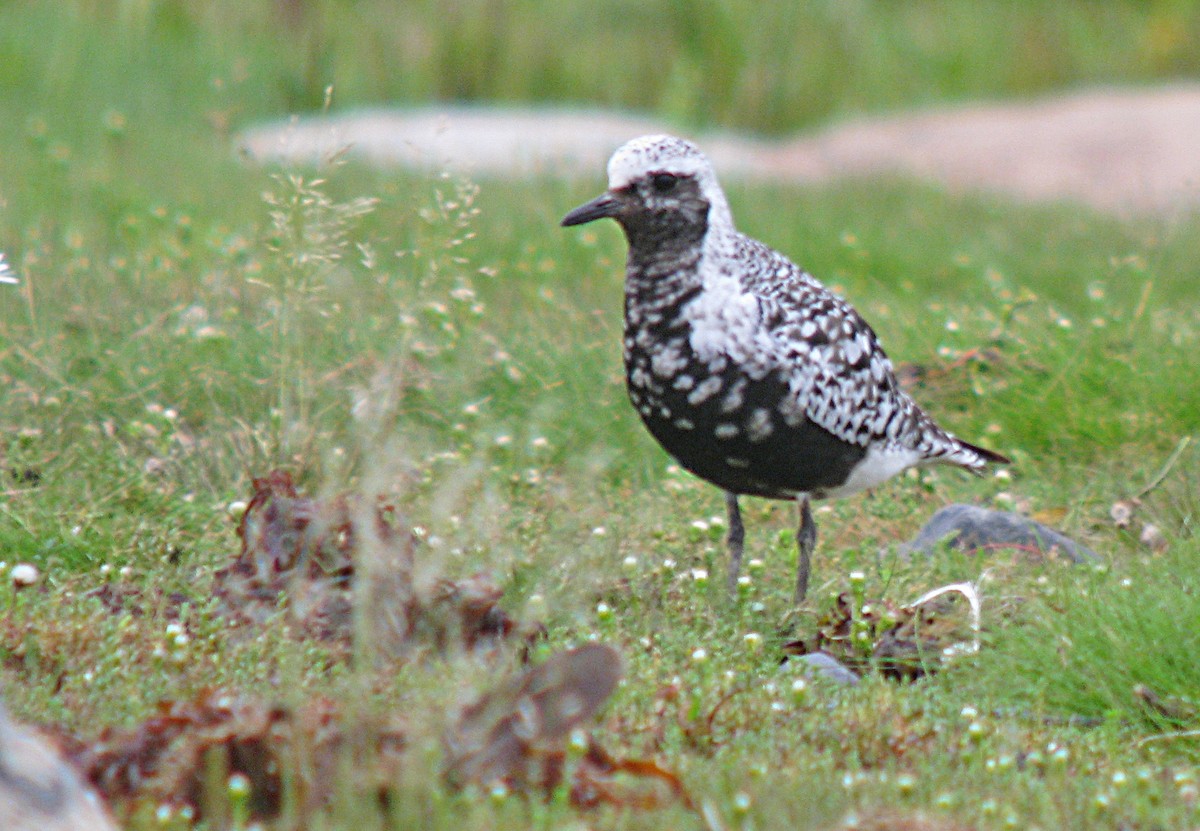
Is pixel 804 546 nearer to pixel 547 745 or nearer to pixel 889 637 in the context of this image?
pixel 889 637

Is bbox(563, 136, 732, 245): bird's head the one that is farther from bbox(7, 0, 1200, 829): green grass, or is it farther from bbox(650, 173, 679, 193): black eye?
bbox(7, 0, 1200, 829): green grass

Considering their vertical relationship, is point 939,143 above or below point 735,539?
below

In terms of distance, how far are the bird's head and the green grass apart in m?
0.65

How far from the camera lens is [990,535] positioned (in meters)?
5.44

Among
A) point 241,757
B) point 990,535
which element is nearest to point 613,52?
point 990,535

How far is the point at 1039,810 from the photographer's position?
3.49 m

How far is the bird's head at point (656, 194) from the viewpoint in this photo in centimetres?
475

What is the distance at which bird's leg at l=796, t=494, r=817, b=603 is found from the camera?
5008mm

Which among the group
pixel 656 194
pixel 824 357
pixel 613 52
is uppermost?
pixel 656 194

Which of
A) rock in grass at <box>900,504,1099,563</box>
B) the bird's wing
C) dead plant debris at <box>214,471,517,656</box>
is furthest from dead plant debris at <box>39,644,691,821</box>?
rock in grass at <box>900,504,1099,563</box>

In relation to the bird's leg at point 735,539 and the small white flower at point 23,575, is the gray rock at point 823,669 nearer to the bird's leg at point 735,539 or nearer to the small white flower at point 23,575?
the bird's leg at point 735,539

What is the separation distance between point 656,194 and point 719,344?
505 millimetres

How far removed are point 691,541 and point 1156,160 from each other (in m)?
8.36

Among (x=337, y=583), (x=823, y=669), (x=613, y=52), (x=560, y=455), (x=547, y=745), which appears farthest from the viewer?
(x=613, y=52)
